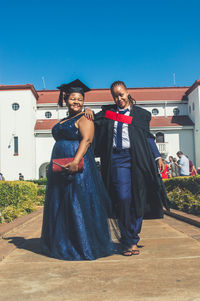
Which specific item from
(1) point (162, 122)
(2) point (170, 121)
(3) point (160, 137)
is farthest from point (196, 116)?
(3) point (160, 137)

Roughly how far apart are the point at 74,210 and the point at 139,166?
35.8 inches

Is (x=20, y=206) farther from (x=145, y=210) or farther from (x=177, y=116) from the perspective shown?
(x=177, y=116)

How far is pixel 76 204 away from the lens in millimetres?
3688

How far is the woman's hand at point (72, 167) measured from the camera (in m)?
3.62

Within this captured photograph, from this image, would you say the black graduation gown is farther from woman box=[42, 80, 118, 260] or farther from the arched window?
the arched window

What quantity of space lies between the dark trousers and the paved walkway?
0.26 meters

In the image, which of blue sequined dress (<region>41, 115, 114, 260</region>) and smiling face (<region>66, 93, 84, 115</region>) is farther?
smiling face (<region>66, 93, 84, 115</region>)

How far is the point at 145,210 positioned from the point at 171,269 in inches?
Answer: 42.2

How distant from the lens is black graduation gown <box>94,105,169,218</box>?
394 cm

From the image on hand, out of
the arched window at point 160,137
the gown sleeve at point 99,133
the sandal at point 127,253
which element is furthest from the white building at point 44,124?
the sandal at point 127,253

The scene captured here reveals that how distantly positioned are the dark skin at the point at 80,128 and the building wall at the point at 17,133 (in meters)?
32.3

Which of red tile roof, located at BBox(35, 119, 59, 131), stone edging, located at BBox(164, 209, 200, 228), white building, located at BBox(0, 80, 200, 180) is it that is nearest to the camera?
stone edging, located at BBox(164, 209, 200, 228)

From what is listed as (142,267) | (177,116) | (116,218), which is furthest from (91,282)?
(177,116)

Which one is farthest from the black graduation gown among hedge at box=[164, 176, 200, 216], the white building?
the white building
